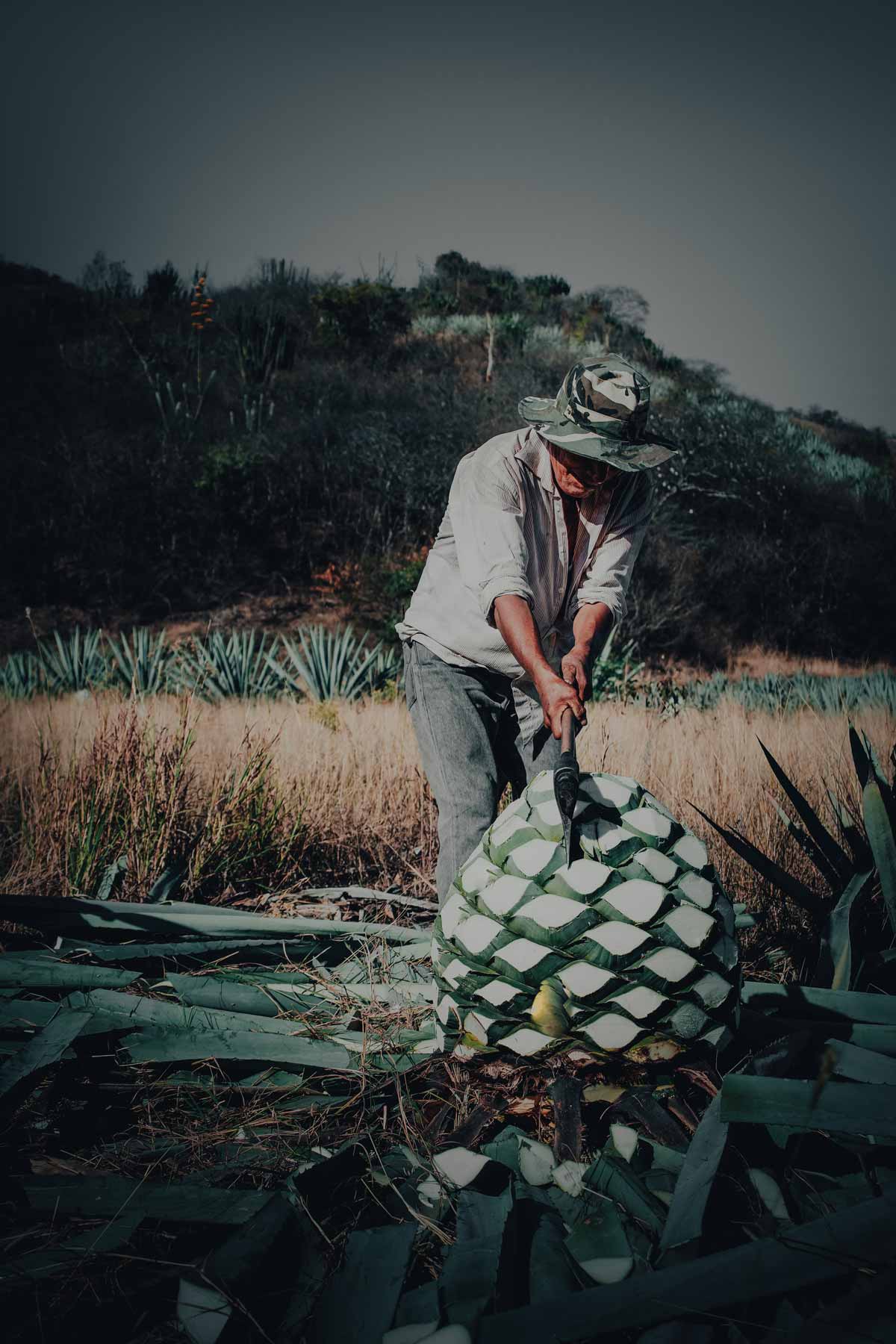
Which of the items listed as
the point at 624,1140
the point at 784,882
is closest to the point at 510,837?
the point at 624,1140

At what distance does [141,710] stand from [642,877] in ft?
10.7

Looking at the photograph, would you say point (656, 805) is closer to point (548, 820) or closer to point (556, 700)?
point (548, 820)

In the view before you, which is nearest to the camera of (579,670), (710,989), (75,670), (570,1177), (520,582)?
(570,1177)

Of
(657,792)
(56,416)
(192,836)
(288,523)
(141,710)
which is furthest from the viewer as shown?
(56,416)

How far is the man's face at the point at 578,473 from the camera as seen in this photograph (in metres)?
2.14

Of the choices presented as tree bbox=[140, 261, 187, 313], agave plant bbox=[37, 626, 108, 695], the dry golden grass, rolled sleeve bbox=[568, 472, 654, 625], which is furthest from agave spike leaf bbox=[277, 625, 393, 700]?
tree bbox=[140, 261, 187, 313]

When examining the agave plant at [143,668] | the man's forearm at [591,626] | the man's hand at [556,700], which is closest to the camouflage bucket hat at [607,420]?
the man's forearm at [591,626]

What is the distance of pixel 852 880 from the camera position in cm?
137

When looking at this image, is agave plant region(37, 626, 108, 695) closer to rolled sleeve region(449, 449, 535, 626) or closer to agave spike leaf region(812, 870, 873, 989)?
rolled sleeve region(449, 449, 535, 626)

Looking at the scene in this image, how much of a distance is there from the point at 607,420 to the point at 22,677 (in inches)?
313

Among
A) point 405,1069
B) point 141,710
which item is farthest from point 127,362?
point 405,1069

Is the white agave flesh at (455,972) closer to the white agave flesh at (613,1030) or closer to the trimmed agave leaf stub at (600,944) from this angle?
the trimmed agave leaf stub at (600,944)

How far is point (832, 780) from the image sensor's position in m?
3.78

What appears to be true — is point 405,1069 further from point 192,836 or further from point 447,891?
point 192,836
